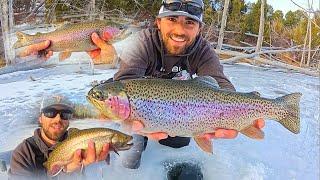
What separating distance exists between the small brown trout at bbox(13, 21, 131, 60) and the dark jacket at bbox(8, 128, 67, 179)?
25 centimetres

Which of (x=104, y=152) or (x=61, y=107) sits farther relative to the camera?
(x=61, y=107)

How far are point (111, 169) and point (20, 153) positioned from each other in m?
0.36

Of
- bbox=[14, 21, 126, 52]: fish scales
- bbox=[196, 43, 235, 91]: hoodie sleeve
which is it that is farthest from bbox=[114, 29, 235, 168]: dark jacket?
bbox=[14, 21, 126, 52]: fish scales

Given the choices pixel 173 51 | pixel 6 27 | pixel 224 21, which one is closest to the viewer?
pixel 173 51

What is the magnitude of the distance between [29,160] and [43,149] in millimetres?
62

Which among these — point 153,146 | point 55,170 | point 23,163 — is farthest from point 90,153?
point 153,146

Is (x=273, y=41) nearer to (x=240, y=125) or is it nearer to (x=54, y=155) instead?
(x=240, y=125)

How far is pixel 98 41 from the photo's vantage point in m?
1.26

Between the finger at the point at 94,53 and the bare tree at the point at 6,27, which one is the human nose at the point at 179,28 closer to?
the finger at the point at 94,53

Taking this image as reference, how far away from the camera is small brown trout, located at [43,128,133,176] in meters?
1.18

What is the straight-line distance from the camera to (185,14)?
1.17 m

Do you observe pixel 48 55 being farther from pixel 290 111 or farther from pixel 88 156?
pixel 290 111

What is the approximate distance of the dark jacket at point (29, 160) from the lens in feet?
4.31

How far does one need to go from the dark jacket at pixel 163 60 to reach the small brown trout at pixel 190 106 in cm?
17
